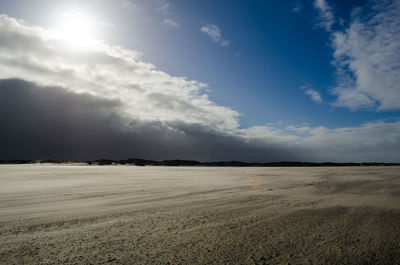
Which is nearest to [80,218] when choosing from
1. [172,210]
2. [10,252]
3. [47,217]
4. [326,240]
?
[47,217]

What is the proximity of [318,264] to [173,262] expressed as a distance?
5.11 ft

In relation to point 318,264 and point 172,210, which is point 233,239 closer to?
point 318,264

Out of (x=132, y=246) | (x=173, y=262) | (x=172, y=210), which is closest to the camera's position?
(x=173, y=262)

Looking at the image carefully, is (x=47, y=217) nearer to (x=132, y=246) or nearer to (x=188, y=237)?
(x=132, y=246)

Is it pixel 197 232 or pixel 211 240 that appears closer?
pixel 211 240

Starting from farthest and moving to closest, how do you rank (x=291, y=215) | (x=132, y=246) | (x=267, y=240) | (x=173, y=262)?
1. (x=291, y=215)
2. (x=267, y=240)
3. (x=132, y=246)
4. (x=173, y=262)

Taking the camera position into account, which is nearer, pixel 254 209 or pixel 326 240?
pixel 326 240

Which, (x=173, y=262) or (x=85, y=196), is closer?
(x=173, y=262)

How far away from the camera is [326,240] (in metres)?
2.92

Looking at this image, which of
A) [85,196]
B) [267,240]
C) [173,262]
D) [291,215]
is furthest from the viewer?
[85,196]

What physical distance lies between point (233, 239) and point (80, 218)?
2.76 metres

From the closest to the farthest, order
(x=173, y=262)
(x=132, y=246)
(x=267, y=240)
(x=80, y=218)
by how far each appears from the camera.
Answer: (x=173, y=262) < (x=132, y=246) < (x=267, y=240) < (x=80, y=218)

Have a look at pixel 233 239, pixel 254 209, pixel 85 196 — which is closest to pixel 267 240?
pixel 233 239

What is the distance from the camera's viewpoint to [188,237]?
2959 millimetres
